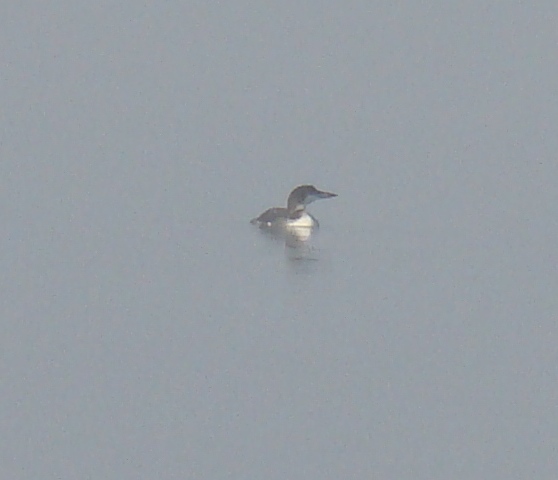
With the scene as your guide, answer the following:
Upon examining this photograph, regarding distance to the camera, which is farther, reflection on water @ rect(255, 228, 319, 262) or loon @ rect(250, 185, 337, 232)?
loon @ rect(250, 185, 337, 232)

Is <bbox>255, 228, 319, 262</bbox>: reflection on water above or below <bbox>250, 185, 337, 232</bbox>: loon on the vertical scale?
below

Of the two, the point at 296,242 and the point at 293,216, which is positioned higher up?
the point at 293,216

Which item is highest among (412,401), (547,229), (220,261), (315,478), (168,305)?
(547,229)

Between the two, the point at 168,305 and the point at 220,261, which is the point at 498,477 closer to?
the point at 168,305

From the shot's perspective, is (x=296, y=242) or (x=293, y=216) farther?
(x=293, y=216)

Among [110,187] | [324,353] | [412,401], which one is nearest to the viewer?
[412,401]

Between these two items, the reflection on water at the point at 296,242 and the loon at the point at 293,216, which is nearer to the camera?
the reflection on water at the point at 296,242

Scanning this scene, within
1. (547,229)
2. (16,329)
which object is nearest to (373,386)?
(16,329)

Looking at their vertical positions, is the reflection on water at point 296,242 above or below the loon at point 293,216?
below
